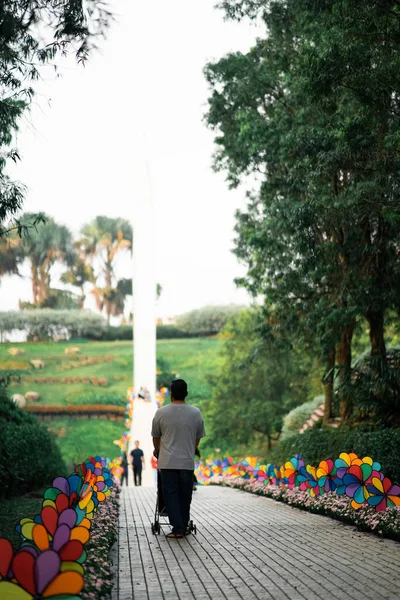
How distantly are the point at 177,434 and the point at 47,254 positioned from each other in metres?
48.4

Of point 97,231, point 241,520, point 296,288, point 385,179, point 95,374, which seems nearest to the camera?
point 241,520

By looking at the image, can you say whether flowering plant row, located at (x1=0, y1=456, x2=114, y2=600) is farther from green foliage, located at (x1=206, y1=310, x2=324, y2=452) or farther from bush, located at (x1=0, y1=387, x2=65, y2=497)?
green foliage, located at (x1=206, y1=310, x2=324, y2=452)

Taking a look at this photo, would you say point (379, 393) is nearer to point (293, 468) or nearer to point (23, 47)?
point (293, 468)

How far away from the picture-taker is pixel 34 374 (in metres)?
51.8

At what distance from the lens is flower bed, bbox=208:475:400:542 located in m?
9.04

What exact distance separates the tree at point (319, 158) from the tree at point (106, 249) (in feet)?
112

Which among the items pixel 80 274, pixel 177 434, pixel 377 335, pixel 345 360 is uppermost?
pixel 80 274

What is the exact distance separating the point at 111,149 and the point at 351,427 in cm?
3726

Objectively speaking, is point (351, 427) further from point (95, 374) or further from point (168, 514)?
point (95, 374)

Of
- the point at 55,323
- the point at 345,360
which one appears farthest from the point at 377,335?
the point at 55,323

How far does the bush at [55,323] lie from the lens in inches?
2167

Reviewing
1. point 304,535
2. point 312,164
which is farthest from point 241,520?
point 312,164

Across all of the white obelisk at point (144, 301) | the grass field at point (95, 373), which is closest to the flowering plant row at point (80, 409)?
the grass field at point (95, 373)

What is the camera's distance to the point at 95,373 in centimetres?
5156
